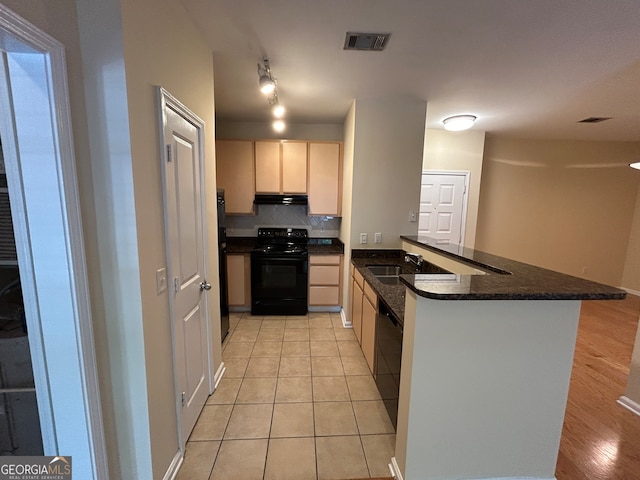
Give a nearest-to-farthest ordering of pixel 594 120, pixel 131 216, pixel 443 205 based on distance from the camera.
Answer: pixel 131 216 < pixel 594 120 < pixel 443 205

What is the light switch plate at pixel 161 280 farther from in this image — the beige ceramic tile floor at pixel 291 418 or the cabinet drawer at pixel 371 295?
the cabinet drawer at pixel 371 295

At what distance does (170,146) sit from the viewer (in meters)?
1.42

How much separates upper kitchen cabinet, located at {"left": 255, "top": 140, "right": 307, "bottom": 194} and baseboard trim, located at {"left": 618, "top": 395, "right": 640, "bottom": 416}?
3.59 meters

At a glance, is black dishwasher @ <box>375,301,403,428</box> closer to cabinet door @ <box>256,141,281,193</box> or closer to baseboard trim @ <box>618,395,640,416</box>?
baseboard trim @ <box>618,395,640,416</box>

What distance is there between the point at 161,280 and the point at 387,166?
2.57m

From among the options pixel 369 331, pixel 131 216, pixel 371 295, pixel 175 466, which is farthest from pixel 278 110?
pixel 175 466

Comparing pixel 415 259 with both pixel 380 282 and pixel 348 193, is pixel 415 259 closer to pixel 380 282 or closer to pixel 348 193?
pixel 380 282

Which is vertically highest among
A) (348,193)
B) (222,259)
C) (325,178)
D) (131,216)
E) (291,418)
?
(325,178)

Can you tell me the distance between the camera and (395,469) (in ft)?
4.85

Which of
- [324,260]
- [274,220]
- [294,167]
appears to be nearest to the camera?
[324,260]

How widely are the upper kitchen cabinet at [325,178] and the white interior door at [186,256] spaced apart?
6.65 feet

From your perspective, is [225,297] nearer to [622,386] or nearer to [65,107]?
[65,107]

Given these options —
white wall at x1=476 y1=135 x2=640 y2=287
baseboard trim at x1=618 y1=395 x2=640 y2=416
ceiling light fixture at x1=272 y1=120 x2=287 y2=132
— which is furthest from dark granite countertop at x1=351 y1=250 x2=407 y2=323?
white wall at x1=476 y1=135 x2=640 y2=287

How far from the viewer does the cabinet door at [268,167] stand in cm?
368
